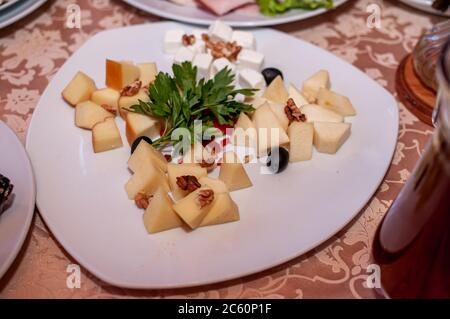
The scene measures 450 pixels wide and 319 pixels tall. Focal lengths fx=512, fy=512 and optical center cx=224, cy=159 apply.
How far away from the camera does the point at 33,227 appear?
1.10m

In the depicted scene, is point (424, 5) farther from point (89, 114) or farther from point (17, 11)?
point (17, 11)

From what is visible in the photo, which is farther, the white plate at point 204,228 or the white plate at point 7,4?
the white plate at point 7,4

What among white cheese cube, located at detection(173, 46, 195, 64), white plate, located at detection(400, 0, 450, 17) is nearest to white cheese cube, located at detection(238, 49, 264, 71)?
white cheese cube, located at detection(173, 46, 195, 64)

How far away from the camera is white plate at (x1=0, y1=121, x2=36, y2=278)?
968 millimetres

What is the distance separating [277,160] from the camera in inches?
46.1

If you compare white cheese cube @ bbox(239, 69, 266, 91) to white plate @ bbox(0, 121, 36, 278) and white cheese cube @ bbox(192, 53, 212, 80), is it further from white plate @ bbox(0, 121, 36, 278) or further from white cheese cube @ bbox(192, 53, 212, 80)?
white plate @ bbox(0, 121, 36, 278)

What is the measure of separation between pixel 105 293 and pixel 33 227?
9.3 inches

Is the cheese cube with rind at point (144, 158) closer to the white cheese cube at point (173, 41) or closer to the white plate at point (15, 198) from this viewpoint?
Result: the white plate at point (15, 198)

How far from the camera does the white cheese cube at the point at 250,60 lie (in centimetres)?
140

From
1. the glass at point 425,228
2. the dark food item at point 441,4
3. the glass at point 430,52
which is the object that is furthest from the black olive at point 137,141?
the dark food item at point 441,4

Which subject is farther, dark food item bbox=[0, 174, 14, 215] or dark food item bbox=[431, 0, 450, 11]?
dark food item bbox=[431, 0, 450, 11]

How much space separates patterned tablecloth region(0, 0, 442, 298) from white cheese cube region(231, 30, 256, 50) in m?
0.20

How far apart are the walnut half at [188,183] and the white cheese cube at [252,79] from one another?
37 cm

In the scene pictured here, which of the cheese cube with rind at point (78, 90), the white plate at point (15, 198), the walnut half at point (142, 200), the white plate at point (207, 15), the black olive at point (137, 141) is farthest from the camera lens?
the white plate at point (207, 15)
